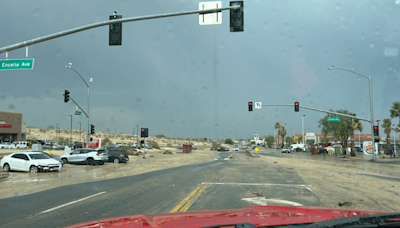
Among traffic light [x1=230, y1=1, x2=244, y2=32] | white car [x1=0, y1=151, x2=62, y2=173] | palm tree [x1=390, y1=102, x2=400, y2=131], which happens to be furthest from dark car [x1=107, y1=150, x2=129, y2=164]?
palm tree [x1=390, y1=102, x2=400, y2=131]

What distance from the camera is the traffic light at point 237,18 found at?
39.5 ft

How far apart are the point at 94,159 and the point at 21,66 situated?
12938 millimetres

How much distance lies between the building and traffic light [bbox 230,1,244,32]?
227 ft

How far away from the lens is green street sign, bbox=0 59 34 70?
1409cm

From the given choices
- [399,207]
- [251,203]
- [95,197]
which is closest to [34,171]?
[95,197]

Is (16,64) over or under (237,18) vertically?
under

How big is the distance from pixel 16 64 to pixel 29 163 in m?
7.76

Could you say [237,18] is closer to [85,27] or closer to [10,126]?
[85,27]

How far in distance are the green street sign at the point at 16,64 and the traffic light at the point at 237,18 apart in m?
9.99

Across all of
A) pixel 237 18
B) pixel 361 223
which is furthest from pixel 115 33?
pixel 361 223

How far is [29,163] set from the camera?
18.9 m

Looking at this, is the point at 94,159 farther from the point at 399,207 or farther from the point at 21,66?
the point at 399,207

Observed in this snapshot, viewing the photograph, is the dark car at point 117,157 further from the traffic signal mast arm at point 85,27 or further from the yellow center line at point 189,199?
the yellow center line at point 189,199

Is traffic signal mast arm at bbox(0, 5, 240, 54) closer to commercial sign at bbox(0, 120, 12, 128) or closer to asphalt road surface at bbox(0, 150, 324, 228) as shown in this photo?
asphalt road surface at bbox(0, 150, 324, 228)
